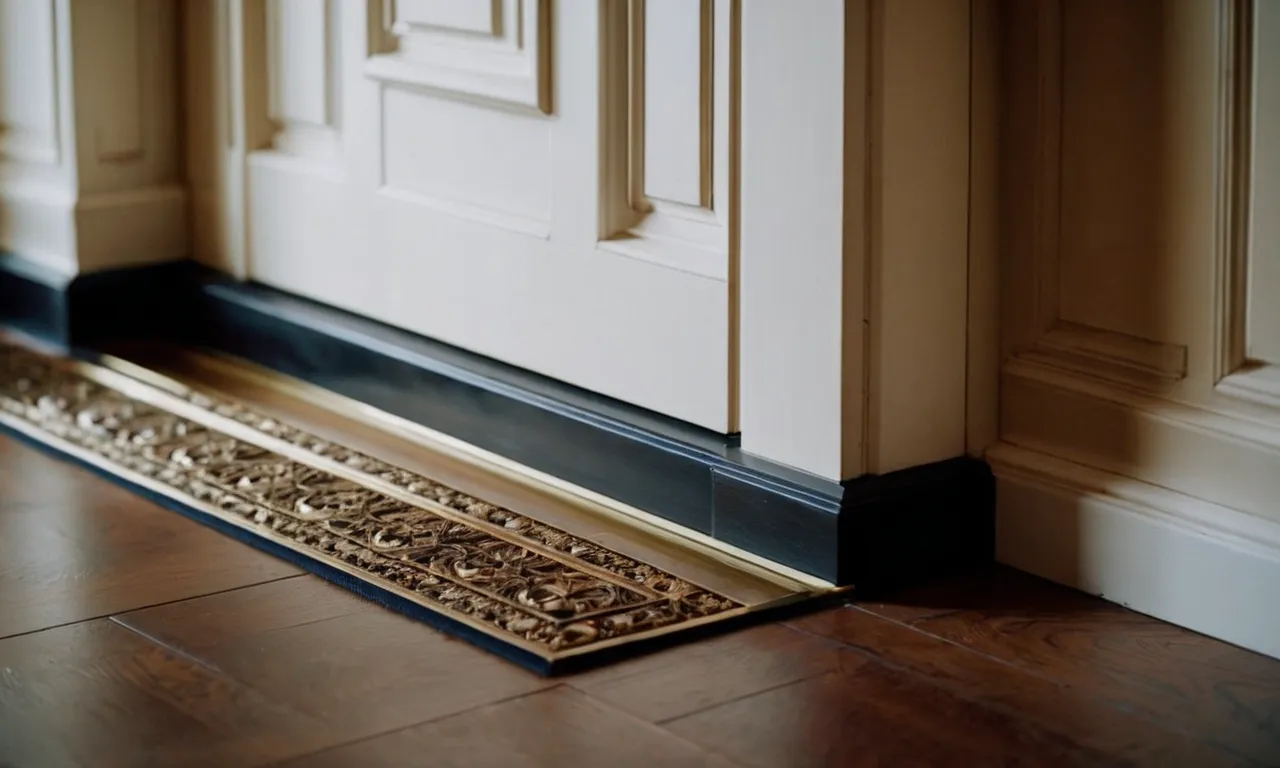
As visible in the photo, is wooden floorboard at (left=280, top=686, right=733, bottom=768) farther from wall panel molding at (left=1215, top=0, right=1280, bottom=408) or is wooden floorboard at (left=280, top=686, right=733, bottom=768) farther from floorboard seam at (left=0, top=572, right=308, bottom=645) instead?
wall panel molding at (left=1215, top=0, right=1280, bottom=408)

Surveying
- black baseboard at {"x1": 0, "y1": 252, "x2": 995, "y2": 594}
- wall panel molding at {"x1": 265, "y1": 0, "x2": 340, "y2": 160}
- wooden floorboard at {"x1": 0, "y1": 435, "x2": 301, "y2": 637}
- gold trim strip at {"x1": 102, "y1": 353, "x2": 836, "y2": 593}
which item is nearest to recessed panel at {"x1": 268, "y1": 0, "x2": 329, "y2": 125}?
wall panel molding at {"x1": 265, "y1": 0, "x2": 340, "y2": 160}

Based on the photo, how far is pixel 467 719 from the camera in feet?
4.96

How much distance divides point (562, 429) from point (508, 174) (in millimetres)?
325

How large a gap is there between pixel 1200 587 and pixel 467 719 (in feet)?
2.24

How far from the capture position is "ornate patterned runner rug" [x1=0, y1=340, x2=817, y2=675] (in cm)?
171

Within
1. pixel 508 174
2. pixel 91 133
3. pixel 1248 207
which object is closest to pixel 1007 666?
pixel 1248 207

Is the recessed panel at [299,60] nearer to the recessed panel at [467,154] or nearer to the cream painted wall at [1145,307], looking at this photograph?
the recessed panel at [467,154]

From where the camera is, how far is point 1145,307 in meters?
1.71

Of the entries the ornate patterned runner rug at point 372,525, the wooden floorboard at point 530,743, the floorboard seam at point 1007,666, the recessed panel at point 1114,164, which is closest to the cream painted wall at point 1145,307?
the recessed panel at point 1114,164

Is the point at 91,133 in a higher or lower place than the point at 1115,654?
higher

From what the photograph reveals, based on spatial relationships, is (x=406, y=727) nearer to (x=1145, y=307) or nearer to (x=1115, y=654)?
(x=1115, y=654)

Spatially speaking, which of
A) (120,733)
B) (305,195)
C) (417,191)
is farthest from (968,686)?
(305,195)

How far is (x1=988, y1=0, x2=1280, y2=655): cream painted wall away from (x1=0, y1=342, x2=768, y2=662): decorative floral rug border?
0.38m

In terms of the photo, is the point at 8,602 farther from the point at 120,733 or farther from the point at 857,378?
the point at 857,378
